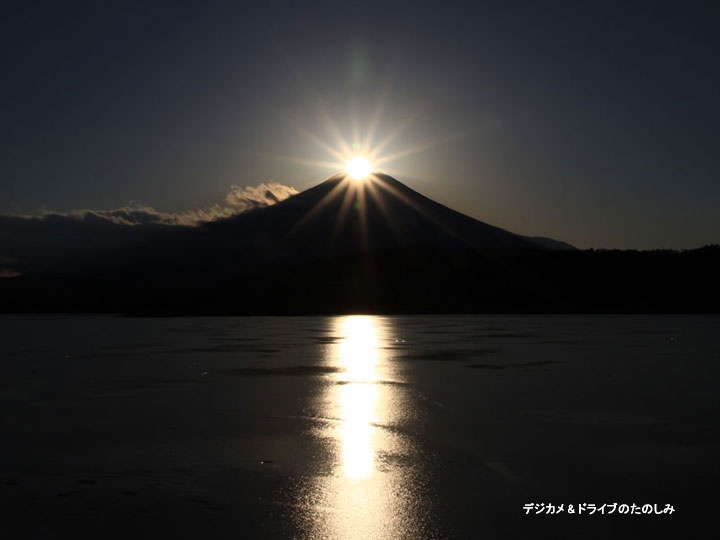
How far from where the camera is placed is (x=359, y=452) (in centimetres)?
1103

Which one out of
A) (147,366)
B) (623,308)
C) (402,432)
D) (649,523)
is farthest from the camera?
(623,308)

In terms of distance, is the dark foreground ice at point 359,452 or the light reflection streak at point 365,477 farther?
the dark foreground ice at point 359,452

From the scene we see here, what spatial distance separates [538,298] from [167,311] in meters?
65.2

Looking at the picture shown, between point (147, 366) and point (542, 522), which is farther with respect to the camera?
point (147, 366)

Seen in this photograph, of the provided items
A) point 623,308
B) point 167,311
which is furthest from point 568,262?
point 167,311

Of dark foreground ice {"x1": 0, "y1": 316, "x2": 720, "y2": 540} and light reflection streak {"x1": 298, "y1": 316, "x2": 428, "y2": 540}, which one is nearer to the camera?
light reflection streak {"x1": 298, "y1": 316, "x2": 428, "y2": 540}

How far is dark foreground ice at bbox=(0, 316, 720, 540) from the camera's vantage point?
7727mm

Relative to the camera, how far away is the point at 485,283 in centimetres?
12975

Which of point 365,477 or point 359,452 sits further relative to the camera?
point 359,452

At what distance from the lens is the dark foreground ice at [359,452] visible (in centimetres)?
773

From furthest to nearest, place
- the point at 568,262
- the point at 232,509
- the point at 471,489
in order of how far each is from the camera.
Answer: the point at 568,262 < the point at 471,489 < the point at 232,509

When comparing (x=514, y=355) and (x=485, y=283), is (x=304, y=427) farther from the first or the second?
(x=485, y=283)

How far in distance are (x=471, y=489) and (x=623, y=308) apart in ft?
360

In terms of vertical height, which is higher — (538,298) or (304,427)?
(538,298)
